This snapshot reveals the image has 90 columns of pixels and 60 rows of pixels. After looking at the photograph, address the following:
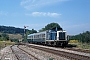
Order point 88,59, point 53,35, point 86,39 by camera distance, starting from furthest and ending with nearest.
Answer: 1. point 86,39
2. point 53,35
3. point 88,59

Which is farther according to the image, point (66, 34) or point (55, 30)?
point (55, 30)

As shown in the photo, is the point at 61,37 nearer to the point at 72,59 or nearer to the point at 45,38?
the point at 45,38

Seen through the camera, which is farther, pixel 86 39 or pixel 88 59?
pixel 86 39

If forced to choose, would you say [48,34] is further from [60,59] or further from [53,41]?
[60,59]

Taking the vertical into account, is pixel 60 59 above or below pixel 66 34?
below

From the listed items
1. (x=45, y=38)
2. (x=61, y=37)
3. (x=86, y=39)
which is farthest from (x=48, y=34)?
(x=86, y=39)

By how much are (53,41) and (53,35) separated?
1.81 meters

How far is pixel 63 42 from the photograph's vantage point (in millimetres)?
33938

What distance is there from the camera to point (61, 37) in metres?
→ 34.4

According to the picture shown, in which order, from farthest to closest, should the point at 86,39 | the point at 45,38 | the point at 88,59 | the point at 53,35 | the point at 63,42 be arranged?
the point at 86,39, the point at 45,38, the point at 53,35, the point at 63,42, the point at 88,59

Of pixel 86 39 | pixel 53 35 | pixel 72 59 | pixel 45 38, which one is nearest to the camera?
pixel 72 59

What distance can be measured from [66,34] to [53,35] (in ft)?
9.38

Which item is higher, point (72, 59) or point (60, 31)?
point (60, 31)

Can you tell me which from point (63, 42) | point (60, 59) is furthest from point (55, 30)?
point (60, 59)
